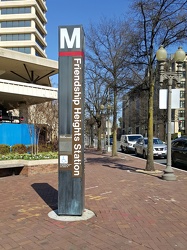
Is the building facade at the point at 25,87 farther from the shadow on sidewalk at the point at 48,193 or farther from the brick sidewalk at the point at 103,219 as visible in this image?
the brick sidewalk at the point at 103,219

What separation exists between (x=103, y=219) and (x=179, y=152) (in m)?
10.6

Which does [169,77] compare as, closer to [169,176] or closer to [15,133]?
[169,176]

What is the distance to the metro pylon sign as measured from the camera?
550 cm

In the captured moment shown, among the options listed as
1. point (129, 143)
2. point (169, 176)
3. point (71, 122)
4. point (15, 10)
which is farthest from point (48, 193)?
point (15, 10)

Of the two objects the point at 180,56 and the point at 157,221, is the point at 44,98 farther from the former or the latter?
the point at 157,221

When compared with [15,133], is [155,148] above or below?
below

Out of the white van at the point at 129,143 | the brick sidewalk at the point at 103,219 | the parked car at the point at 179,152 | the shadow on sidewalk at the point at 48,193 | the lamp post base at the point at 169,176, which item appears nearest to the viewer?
the brick sidewalk at the point at 103,219

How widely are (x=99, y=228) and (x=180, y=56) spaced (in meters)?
7.56

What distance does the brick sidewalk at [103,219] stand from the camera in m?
4.32

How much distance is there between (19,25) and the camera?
2694 inches

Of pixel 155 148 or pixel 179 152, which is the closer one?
pixel 179 152

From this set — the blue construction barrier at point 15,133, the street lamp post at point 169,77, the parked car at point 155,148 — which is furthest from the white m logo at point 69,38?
the parked car at point 155,148

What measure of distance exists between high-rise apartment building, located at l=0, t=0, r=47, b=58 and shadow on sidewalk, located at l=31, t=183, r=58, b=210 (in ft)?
205

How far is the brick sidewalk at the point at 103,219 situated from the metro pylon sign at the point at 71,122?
1.72 feet
